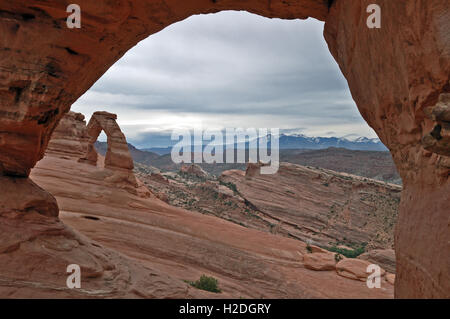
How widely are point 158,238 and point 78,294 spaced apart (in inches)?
337

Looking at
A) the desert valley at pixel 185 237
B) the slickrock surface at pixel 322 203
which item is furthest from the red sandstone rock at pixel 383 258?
the slickrock surface at pixel 322 203

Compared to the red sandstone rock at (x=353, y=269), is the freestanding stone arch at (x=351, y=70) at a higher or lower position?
higher

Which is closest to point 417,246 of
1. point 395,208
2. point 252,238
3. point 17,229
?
point 17,229

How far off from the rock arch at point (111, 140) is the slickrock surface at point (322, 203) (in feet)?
63.4

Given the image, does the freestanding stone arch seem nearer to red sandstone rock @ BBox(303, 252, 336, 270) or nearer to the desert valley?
the desert valley

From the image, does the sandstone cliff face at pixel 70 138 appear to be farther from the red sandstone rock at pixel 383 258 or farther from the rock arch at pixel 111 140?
the red sandstone rock at pixel 383 258

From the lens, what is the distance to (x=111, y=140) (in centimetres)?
2236

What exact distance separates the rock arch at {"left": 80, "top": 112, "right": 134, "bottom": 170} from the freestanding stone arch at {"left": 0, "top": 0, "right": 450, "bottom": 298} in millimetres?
13869

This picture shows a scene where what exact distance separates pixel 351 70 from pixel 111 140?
63.1 feet

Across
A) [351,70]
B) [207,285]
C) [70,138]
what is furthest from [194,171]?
[351,70]

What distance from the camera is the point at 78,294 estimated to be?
6.25m

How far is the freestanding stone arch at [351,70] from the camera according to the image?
4.19m

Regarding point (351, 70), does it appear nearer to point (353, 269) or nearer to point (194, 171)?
point (353, 269)
